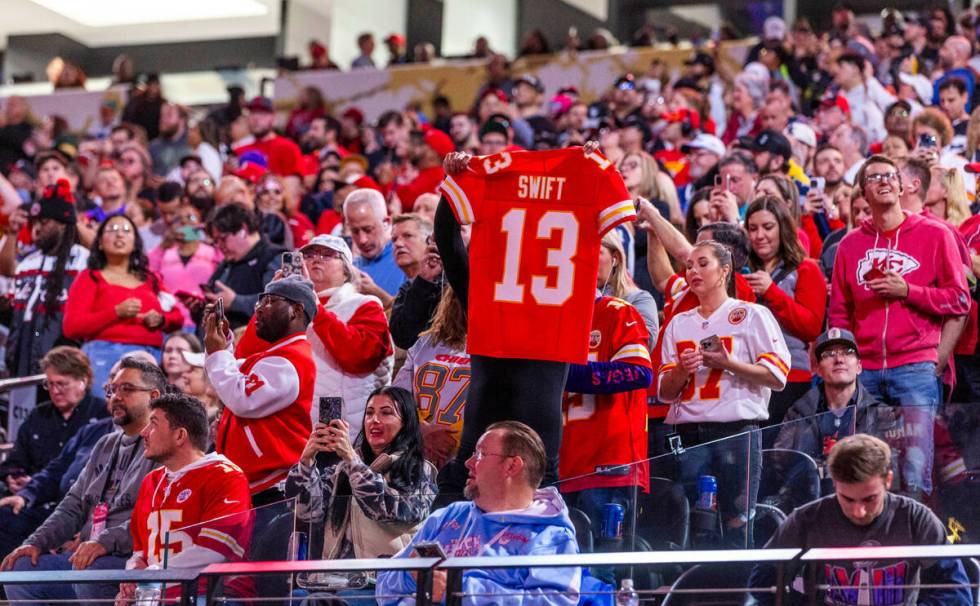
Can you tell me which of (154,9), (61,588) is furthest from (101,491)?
(154,9)

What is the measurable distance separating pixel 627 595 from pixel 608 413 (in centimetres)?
160

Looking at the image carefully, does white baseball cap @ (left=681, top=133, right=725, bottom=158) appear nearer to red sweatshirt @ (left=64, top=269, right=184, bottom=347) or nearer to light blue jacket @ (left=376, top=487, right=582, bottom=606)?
red sweatshirt @ (left=64, top=269, right=184, bottom=347)

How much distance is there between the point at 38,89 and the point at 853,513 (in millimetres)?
19533

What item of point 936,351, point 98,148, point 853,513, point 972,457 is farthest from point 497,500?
point 98,148

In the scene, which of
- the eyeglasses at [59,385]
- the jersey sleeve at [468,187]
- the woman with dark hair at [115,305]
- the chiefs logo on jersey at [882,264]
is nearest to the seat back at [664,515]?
the jersey sleeve at [468,187]

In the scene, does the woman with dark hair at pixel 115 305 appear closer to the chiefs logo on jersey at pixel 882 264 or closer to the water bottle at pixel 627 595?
the chiefs logo on jersey at pixel 882 264

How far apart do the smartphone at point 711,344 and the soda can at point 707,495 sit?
0.63 metres

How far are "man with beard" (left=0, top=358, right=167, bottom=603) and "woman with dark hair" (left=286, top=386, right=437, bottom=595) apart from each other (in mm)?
1556

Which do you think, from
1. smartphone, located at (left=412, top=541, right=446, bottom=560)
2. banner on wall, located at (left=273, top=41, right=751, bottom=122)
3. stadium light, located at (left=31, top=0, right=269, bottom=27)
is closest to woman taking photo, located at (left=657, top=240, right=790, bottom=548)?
smartphone, located at (left=412, top=541, right=446, bottom=560)

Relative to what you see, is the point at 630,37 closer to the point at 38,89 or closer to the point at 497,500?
the point at 38,89

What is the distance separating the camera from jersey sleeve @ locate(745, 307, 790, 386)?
5.93m

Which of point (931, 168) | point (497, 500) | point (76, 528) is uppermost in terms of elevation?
point (931, 168)

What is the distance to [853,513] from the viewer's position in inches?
186

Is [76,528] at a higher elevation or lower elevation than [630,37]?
lower
